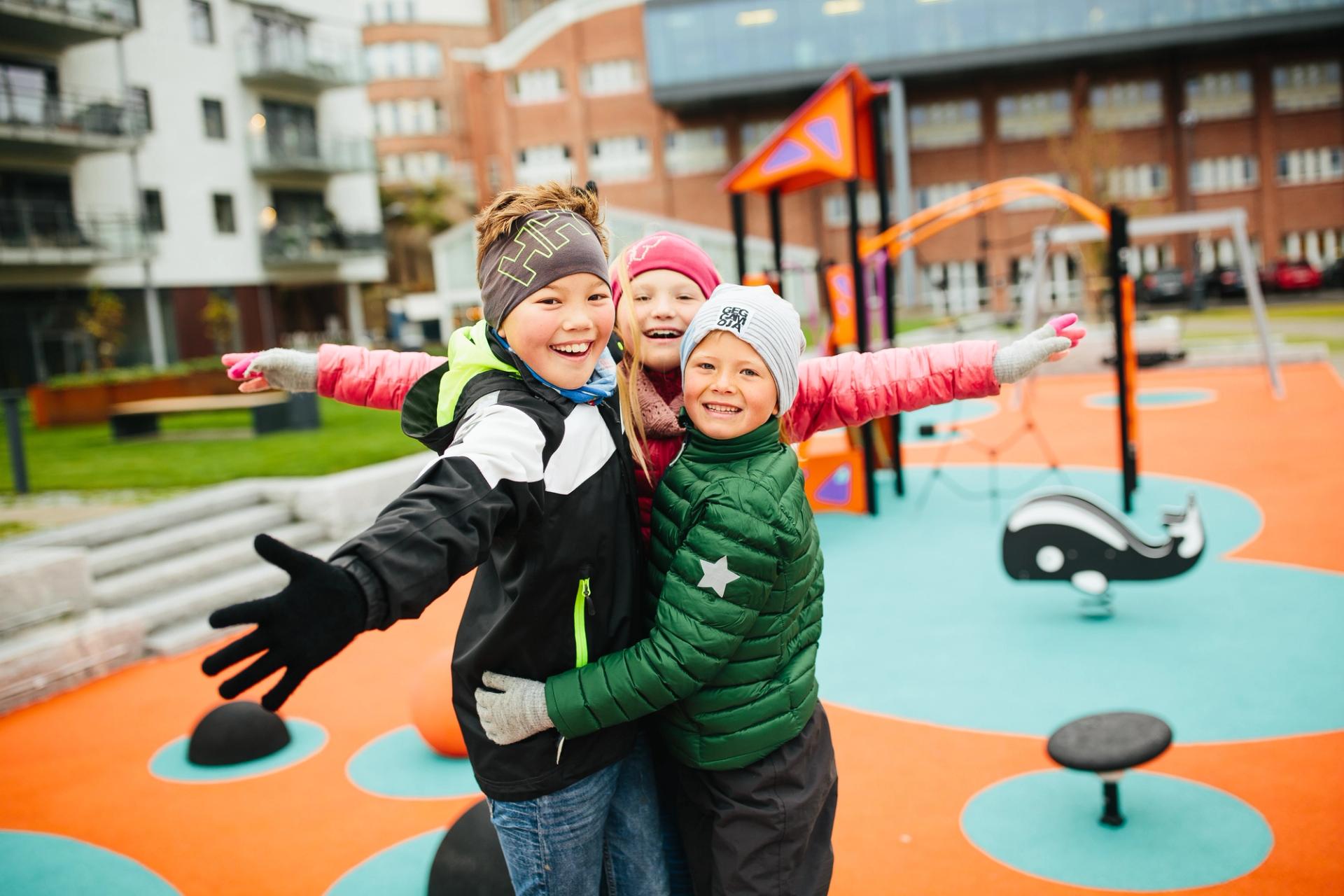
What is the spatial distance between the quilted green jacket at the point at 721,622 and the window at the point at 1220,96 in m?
46.3

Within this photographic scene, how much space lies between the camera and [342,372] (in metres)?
2.78

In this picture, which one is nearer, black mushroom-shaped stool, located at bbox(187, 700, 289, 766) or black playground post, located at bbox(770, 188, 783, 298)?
black mushroom-shaped stool, located at bbox(187, 700, 289, 766)

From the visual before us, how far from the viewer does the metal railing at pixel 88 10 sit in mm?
23453

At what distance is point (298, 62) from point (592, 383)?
112 feet

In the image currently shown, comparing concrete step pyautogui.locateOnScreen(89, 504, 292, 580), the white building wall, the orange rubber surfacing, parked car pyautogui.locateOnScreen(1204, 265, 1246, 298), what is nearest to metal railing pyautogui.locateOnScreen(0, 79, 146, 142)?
the white building wall

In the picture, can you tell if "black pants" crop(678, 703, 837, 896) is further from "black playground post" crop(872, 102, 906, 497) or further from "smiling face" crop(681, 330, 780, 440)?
"black playground post" crop(872, 102, 906, 497)

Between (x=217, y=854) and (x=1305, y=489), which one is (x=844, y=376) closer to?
(x=217, y=854)

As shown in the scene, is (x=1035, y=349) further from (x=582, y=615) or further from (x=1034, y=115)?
(x=1034, y=115)

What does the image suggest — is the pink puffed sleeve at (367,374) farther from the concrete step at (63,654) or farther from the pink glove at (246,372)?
the concrete step at (63,654)

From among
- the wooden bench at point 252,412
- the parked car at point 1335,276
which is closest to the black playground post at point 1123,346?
the wooden bench at point 252,412

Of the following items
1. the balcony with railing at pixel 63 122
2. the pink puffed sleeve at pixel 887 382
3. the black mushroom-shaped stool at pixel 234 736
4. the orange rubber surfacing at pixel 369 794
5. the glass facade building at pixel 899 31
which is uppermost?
the glass facade building at pixel 899 31

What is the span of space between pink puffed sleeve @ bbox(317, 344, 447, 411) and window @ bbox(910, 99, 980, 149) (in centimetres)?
4418

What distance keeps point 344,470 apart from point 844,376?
8.36 meters

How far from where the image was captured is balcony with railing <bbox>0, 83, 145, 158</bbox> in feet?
79.8
